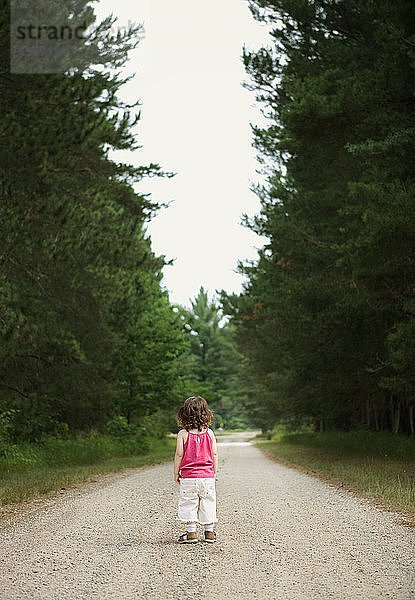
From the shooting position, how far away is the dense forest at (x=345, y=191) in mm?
13812

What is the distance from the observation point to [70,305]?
16.1 meters

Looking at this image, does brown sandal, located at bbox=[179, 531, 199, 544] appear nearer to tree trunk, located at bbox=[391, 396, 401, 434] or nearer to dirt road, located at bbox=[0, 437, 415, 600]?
dirt road, located at bbox=[0, 437, 415, 600]

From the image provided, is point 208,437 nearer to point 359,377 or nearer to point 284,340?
point 284,340

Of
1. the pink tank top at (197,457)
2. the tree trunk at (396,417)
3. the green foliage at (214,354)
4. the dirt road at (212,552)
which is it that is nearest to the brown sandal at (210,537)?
the dirt road at (212,552)

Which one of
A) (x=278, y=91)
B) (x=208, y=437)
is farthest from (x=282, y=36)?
(x=208, y=437)

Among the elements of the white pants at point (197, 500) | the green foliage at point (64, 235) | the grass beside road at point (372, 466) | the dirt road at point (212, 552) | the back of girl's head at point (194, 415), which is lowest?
the grass beside road at point (372, 466)

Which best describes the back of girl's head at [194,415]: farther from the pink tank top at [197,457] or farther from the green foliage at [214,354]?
the green foliage at [214,354]

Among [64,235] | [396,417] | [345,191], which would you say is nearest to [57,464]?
[64,235]

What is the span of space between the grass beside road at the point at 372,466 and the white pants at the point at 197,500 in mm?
2902

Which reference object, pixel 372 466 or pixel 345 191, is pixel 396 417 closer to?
pixel 372 466

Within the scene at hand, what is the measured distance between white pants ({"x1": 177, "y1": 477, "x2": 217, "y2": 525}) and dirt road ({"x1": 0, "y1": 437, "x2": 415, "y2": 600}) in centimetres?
28

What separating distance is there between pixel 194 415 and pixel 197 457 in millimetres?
437

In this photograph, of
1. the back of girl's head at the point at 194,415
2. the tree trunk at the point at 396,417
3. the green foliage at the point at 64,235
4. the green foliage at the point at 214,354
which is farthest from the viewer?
the green foliage at the point at 214,354

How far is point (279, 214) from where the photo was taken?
23.4m
